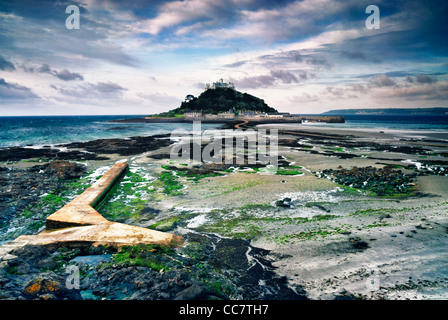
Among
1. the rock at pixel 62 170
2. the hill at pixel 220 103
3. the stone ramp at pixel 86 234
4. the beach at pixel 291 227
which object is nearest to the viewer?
the beach at pixel 291 227

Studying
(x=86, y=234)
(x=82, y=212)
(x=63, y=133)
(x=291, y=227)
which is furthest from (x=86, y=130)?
(x=291, y=227)

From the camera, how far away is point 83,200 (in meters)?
10.3

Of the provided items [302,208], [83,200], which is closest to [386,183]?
[302,208]

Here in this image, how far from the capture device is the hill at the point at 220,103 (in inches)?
6334

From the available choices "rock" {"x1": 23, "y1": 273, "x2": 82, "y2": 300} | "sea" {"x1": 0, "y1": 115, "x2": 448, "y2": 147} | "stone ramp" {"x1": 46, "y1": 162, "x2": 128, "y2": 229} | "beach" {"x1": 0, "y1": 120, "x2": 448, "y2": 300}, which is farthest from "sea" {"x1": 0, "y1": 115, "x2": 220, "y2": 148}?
"rock" {"x1": 23, "y1": 273, "x2": 82, "y2": 300}

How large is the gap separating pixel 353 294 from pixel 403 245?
10.7 ft

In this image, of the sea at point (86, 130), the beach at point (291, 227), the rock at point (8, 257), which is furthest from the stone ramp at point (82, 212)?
the sea at point (86, 130)

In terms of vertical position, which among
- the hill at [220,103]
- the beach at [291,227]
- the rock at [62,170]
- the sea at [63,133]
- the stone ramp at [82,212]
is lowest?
the beach at [291,227]

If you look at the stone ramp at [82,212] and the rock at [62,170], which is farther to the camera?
the rock at [62,170]

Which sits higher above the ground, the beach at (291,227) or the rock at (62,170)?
the rock at (62,170)

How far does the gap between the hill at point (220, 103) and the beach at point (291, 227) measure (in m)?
141

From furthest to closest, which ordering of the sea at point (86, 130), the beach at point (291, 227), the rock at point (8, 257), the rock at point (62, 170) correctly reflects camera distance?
the sea at point (86, 130) → the rock at point (62, 170) → the rock at point (8, 257) → the beach at point (291, 227)

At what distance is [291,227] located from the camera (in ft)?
27.8

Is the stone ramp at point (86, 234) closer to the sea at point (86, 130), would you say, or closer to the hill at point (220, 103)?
the sea at point (86, 130)
